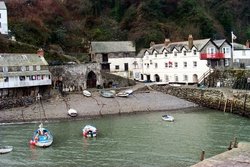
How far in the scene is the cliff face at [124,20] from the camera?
8994 cm

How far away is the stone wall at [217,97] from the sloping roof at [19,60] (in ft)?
68.2

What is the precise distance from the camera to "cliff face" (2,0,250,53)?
295ft

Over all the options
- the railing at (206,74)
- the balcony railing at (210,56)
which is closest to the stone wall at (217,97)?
the railing at (206,74)

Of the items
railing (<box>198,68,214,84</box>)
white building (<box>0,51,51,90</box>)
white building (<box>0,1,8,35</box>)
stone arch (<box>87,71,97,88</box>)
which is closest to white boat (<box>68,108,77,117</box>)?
white building (<box>0,51,51,90</box>)

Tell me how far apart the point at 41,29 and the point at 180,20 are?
37.6 meters

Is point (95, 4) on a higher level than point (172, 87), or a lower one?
higher

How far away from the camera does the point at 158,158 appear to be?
32.3 meters

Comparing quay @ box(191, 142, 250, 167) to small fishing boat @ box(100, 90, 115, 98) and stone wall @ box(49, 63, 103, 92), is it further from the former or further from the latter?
stone wall @ box(49, 63, 103, 92)

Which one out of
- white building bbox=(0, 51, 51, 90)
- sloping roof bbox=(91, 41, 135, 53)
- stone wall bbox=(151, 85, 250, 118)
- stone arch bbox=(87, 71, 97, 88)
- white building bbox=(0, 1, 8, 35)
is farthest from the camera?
sloping roof bbox=(91, 41, 135, 53)

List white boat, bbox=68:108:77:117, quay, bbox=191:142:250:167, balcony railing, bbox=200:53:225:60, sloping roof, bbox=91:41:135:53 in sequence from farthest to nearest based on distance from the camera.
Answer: sloping roof, bbox=91:41:135:53
balcony railing, bbox=200:53:225:60
white boat, bbox=68:108:77:117
quay, bbox=191:142:250:167

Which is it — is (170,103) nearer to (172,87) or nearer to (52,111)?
(172,87)

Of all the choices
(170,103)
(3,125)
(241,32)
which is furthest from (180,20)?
(3,125)

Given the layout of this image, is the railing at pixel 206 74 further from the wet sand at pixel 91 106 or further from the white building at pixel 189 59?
the wet sand at pixel 91 106

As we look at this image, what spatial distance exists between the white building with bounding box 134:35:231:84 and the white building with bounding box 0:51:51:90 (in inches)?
974
